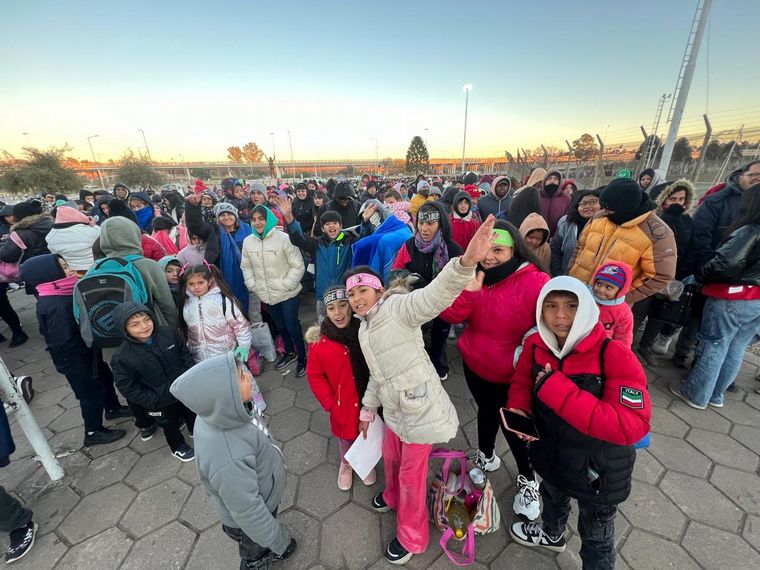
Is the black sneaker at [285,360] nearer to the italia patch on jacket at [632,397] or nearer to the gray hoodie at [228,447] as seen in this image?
the gray hoodie at [228,447]

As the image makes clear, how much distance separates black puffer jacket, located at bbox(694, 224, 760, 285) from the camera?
8.24 ft

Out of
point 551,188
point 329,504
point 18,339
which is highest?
point 551,188

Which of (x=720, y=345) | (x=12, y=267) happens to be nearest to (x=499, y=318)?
(x=720, y=345)

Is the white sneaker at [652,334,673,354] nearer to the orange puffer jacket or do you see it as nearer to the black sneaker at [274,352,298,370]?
the orange puffer jacket

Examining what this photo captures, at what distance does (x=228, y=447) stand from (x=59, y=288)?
8.54 ft

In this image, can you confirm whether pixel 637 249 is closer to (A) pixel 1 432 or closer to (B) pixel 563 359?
(B) pixel 563 359

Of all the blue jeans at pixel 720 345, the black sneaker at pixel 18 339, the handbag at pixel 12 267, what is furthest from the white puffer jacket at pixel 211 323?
the blue jeans at pixel 720 345

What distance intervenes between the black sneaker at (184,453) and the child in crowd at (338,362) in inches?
65.0

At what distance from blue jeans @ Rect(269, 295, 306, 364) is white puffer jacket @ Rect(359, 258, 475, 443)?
2.26 metres

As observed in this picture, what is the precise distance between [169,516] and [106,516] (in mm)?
511

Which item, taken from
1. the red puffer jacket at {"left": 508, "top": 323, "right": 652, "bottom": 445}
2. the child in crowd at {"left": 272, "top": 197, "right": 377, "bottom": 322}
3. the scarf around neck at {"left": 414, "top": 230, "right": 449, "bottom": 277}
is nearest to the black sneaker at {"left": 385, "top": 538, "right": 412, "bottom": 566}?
the red puffer jacket at {"left": 508, "top": 323, "right": 652, "bottom": 445}

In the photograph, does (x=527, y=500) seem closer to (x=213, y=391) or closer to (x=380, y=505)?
(x=380, y=505)

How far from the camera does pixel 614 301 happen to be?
2100mm

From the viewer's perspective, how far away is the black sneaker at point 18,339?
503 cm
